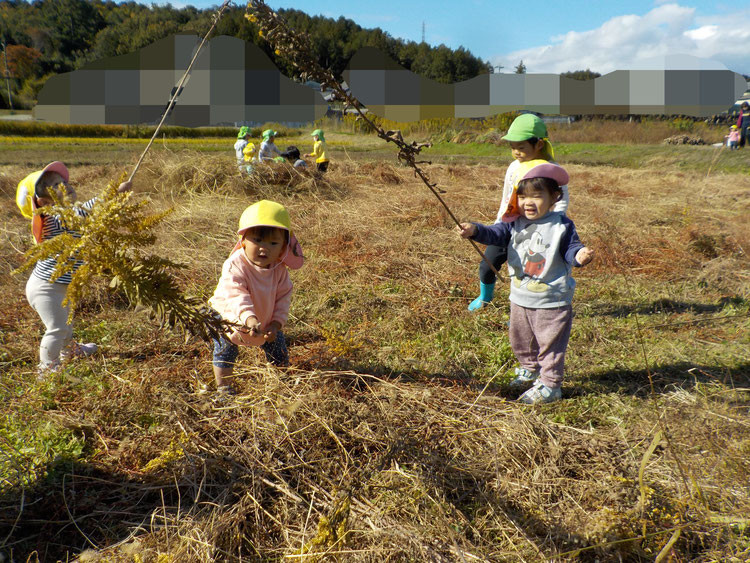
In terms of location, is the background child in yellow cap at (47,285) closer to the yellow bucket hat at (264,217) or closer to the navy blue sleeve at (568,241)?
the yellow bucket hat at (264,217)

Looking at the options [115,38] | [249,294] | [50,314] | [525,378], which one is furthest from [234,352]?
[115,38]

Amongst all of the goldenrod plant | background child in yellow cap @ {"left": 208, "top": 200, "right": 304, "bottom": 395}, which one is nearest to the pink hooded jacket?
background child in yellow cap @ {"left": 208, "top": 200, "right": 304, "bottom": 395}

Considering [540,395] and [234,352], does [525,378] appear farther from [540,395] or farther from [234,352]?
Result: [234,352]

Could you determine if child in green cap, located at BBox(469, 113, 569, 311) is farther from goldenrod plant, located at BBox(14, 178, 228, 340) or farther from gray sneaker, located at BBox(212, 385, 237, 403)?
goldenrod plant, located at BBox(14, 178, 228, 340)

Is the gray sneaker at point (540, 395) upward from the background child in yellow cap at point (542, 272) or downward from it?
downward

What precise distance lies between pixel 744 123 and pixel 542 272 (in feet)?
71.9

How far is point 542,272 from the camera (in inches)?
113

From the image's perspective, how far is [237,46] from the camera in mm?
44250

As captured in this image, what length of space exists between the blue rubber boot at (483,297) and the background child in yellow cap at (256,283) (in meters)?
2.08

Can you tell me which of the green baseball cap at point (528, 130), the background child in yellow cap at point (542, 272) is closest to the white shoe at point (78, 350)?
the background child in yellow cap at point (542, 272)

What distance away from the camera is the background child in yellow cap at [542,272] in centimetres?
284

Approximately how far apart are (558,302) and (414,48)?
264 ft

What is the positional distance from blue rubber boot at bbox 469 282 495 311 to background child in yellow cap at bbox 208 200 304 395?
208cm

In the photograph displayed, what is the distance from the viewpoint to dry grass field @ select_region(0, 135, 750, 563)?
190 centimetres
